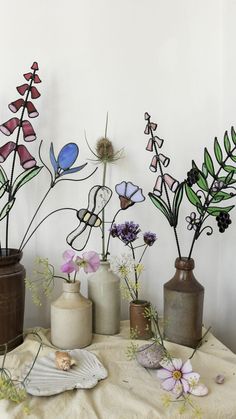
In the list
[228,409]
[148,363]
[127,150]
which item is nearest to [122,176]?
[127,150]

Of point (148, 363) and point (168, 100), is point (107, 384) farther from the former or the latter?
point (168, 100)

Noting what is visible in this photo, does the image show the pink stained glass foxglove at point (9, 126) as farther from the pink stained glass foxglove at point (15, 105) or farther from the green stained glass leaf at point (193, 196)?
the green stained glass leaf at point (193, 196)

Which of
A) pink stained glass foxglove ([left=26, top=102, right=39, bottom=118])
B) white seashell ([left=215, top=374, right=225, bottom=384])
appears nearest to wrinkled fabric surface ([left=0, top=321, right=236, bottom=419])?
white seashell ([left=215, top=374, right=225, bottom=384])

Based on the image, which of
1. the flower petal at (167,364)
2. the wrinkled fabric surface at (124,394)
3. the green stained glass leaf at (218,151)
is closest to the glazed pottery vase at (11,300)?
the wrinkled fabric surface at (124,394)

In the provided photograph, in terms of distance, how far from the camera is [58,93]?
117 cm

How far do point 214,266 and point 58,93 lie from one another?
31.0 inches

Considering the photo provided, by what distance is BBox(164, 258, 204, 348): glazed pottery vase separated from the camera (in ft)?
3.28

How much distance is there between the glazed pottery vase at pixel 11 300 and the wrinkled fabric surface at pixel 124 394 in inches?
1.6

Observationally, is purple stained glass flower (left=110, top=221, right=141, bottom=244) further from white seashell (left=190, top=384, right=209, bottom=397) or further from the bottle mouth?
white seashell (left=190, top=384, right=209, bottom=397)

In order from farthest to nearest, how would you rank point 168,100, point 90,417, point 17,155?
point 168,100 < point 17,155 < point 90,417

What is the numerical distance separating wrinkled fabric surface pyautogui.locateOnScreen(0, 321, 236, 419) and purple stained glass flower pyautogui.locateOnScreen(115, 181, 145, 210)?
0.39 meters

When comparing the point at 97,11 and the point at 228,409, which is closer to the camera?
the point at 228,409

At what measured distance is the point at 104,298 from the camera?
41.4 inches

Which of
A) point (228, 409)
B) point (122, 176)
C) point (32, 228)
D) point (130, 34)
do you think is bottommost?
point (228, 409)
